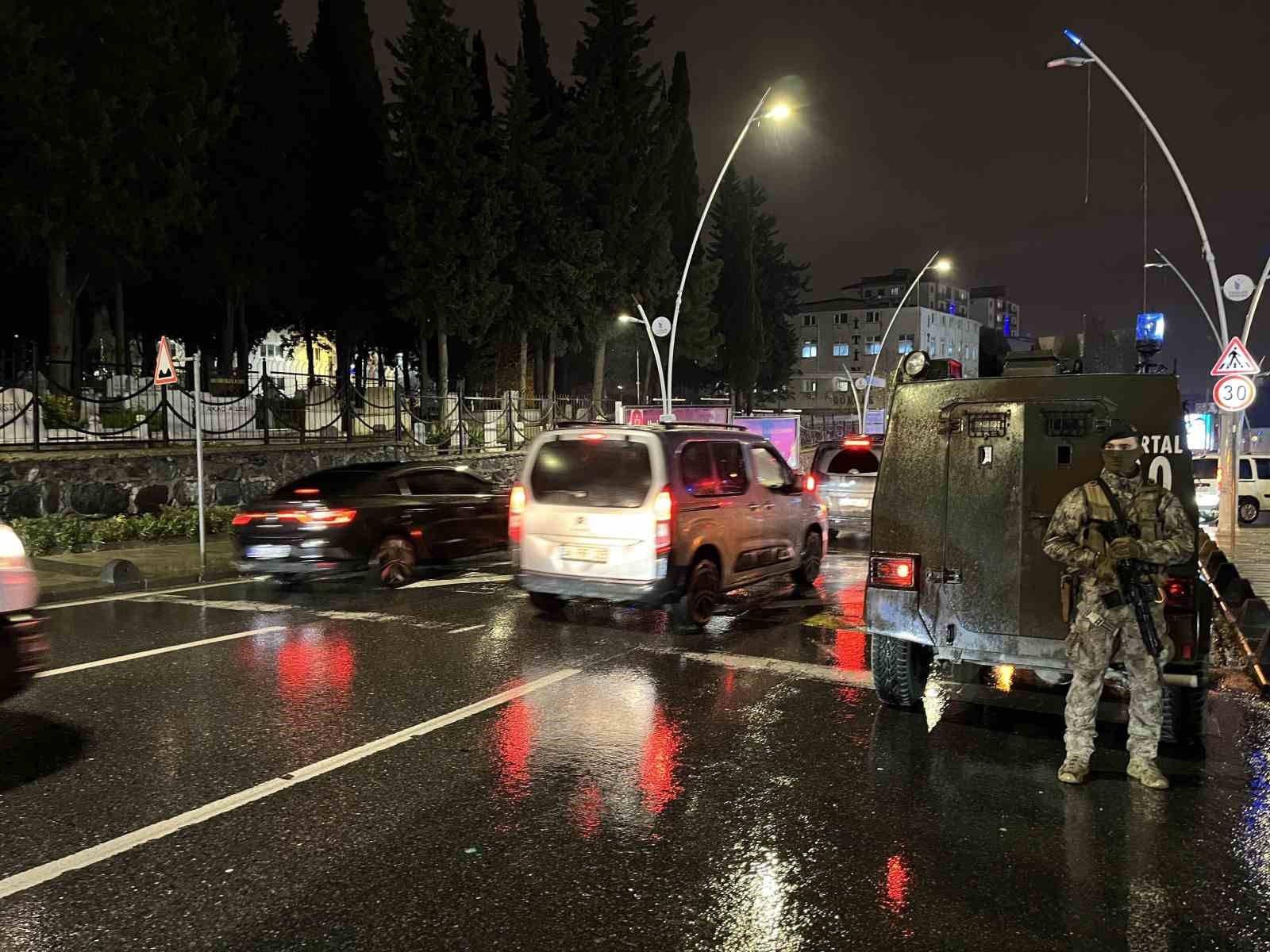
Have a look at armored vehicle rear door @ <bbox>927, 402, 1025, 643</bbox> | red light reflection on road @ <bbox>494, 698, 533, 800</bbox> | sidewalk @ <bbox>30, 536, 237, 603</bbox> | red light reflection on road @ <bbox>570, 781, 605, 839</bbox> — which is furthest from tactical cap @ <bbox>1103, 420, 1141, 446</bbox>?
sidewalk @ <bbox>30, 536, 237, 603</bbox>

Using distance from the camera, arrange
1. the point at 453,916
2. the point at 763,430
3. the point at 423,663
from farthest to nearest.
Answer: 1. the point at 763,430
2. the point at 423,663
3. the point at 453,916

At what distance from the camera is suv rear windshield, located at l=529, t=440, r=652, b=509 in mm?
8945

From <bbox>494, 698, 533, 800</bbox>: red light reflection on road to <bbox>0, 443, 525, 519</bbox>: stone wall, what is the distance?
22.9ft

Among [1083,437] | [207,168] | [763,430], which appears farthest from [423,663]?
[207,168]

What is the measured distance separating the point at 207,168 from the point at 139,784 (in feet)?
Answer: 111

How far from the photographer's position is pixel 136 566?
1293 cm

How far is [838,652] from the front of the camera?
8391 mm

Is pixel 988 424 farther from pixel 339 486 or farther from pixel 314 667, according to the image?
pixel 339 486

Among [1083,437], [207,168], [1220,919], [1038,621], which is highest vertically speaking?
[207,168]

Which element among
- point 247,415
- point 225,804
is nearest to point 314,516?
point 225,804

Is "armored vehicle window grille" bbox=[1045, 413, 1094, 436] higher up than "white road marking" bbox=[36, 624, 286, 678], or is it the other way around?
"armored vehicle window grille" bbox=[1045, 413, 1094, 436]

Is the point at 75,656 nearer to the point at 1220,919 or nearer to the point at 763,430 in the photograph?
the point at 1220,919

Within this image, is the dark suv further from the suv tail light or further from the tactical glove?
the tactical glove

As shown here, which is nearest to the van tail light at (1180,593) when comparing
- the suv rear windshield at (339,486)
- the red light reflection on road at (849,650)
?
the red light reflection on road at (849,650)
